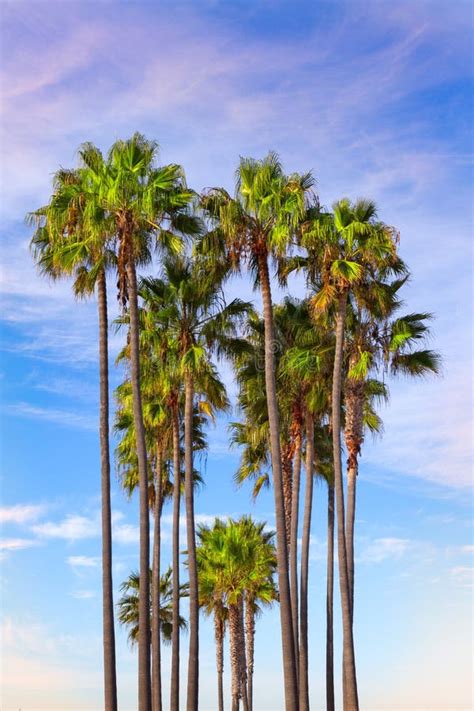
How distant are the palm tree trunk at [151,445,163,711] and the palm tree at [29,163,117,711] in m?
11.2

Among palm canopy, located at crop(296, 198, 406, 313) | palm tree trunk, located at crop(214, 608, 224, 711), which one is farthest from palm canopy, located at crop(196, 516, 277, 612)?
palm canopy, located at crop(296, 198, 406, 313)

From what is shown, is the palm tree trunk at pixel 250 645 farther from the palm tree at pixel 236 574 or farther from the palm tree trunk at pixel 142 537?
the palm tree trunk at pixel 142 537

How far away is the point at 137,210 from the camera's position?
2984 centimetres

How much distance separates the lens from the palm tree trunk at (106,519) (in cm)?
2683

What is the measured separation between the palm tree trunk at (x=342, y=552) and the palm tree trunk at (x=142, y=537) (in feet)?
23.3

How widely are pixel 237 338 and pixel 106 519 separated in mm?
10609

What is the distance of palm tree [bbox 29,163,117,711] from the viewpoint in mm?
29344

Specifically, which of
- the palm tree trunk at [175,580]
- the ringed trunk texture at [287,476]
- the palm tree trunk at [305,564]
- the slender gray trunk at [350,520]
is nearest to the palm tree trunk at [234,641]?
the ringed trunk texture at [287,476]

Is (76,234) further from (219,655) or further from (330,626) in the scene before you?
(219,655)

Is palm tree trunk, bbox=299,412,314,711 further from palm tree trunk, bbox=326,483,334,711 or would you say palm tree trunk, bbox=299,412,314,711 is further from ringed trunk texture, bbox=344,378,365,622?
ringed trunk texture, bbox=344,378,365,622

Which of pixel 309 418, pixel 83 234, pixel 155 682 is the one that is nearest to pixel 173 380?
pixel 309 418

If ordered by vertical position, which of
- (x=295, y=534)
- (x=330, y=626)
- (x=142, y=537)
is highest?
(x=295, y=534)

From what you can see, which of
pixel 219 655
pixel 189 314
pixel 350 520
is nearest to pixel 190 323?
pixel 189 314

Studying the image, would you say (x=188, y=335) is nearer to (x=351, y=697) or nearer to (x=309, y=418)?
(x=309, y=418)
